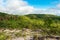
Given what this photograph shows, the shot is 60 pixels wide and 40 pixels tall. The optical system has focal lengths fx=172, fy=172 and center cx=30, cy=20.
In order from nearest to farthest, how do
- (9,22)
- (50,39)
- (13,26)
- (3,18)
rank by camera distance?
(50,39) → (13,26) → (9,22) → (3,18)

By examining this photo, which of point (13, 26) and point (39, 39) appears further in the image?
point (13, 26)

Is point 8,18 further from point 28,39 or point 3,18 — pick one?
point 28,39

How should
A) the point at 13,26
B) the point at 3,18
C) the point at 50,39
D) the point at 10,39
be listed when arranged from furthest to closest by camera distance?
the point at 3,18 < the point at 13,26 < the point at 50,39 < the point at 10,39

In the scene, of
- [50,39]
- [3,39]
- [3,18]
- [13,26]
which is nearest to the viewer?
[3,39]

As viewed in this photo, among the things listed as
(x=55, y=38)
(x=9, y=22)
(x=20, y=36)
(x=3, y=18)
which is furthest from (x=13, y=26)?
(x=55, y=38)

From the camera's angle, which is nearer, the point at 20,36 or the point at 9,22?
the point at 20,36

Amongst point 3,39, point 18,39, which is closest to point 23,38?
point 18,39

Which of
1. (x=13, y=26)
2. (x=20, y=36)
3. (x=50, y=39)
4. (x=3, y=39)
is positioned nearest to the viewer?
(x=3, y=39)

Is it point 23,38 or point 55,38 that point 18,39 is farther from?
point 55,38
